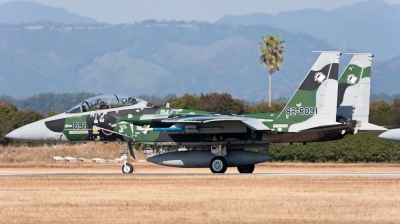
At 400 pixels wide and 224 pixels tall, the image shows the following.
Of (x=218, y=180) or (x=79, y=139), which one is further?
(x=79, y=139)

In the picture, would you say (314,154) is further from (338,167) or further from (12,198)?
(12,198)

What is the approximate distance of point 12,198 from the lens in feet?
61.9

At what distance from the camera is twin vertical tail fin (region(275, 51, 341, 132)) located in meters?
28.0

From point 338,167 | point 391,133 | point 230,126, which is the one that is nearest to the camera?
point 230,126

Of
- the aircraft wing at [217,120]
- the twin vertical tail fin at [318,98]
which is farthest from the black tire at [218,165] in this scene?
the twin vertical tail fin at [318,98]

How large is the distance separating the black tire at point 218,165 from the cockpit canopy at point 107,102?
347cm

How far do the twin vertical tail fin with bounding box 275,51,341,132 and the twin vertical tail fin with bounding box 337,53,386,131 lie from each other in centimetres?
242

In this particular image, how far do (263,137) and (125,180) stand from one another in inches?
265

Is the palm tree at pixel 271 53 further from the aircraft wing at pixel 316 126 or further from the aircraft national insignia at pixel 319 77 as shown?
the aircraft wing at pixel 316 126

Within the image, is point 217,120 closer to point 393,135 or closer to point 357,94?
point 357,94

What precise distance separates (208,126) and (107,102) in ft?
14.4

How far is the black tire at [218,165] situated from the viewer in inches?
1139

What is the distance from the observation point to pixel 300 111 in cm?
2853

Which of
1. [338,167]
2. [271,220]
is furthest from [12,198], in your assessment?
[338,167]
